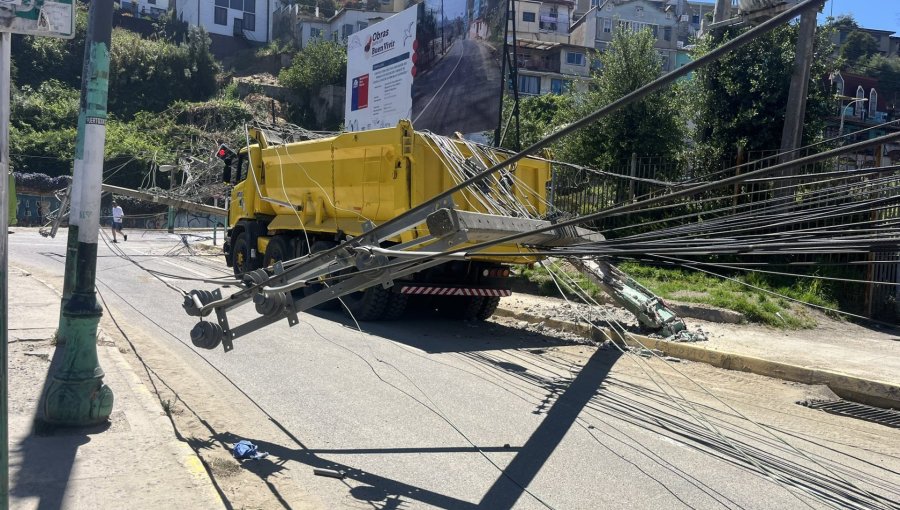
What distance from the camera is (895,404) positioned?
7809 mm

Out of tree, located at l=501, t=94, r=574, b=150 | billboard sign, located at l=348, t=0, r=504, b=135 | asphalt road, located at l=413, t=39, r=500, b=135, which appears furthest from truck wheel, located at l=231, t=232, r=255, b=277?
tree, located at l=501, t=94, r=574, b=150

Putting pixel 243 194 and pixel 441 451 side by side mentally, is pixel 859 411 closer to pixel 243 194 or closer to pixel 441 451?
pixel 441 451

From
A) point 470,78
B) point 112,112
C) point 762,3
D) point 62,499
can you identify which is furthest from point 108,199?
point 62,499

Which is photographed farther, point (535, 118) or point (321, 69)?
point (321, 69)

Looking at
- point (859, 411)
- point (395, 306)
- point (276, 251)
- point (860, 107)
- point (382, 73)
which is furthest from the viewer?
point (860, 107)

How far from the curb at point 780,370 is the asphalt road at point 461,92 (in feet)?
35.8

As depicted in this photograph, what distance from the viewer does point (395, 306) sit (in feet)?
38.6

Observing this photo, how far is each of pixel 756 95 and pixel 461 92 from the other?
8.63 metres

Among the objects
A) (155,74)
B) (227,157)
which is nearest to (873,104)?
(227,157)

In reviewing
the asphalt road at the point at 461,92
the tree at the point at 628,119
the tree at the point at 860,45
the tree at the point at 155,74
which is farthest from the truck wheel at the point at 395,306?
the tree at the point at 860,45

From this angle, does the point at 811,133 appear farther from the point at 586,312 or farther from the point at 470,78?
the point at 470,78

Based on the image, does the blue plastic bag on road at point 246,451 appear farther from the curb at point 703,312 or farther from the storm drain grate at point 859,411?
the curb at point 703,312

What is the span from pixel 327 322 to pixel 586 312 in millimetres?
4390

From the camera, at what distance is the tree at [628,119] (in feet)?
62.8
